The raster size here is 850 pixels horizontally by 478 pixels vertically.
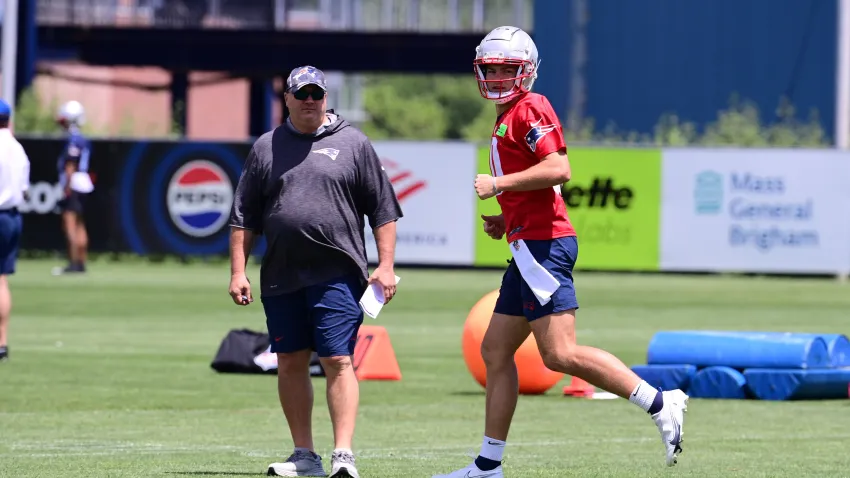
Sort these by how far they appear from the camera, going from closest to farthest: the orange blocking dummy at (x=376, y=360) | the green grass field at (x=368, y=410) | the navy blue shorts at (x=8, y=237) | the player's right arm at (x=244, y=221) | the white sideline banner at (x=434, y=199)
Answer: the player's right arm at (x=244, y=221)
the green grass field at (x=368, y=410)
the orange blocking dummy at (x=376, y=360)
the navy blue shorts at (x=8, y=237)
the white sideline banner at (x=434, y=199)

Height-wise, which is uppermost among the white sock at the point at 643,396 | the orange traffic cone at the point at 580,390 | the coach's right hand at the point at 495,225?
the coach's right hand at the point at 495,225

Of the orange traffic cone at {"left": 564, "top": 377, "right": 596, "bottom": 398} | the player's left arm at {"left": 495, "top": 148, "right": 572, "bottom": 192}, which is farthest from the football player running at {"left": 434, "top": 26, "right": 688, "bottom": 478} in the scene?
the orange traffic cone at {"left": 564, "top": 377, "right": 596, "bottom": 398}

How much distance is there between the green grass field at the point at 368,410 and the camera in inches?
378

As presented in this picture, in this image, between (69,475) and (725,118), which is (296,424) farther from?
(725,118)

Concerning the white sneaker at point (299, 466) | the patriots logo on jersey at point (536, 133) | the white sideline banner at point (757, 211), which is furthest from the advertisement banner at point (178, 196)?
the patriots logo on jersey at point (536, 133)

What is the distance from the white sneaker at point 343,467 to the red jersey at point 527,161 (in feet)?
4.27

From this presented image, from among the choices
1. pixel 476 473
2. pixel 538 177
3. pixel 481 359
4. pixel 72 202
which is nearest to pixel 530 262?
pixel 538 177

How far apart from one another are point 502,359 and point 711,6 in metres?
33.6

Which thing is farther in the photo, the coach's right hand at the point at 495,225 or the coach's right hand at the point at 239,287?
the coach's right hand at the point at 239,287

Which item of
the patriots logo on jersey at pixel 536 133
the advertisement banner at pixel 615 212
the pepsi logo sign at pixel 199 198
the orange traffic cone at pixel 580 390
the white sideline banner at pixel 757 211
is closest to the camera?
the patriots logo on jersey at pixel 536 133

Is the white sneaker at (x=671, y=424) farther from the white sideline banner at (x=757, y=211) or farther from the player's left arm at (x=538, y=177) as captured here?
the white sideline banner at (x=757, y=211)

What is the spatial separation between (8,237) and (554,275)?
25.4 feet

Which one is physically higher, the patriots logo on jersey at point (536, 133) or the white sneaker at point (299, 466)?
the patriots logo on jersey at point (536, 133)

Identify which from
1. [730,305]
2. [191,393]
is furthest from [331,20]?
[191,393]
